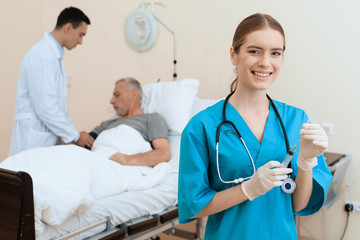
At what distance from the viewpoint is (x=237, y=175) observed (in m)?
0.96

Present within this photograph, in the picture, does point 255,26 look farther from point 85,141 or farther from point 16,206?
point 85,141

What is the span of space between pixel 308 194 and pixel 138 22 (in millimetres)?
2583

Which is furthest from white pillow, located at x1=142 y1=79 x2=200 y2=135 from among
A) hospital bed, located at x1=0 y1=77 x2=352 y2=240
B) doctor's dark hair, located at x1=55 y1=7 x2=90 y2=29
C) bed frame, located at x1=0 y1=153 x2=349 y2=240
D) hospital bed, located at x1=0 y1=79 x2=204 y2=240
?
bed frame, located at x1=0 y1=153 x2=349 y2=240

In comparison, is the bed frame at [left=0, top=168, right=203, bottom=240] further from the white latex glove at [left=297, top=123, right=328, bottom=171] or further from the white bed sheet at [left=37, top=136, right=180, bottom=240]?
the white latex glove at [left=297, top=123, right=328, bottom=171]

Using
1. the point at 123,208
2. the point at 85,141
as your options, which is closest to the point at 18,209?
the point at 123,208

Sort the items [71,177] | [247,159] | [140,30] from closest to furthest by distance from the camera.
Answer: [247,159], [71,177], [140,30]

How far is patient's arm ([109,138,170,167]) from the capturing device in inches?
82.6

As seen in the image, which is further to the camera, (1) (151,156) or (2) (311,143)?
(1) (151,156)

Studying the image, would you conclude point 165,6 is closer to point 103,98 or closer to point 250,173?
point 103,98

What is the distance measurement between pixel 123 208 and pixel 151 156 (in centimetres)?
54

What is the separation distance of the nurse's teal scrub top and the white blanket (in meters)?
0.64

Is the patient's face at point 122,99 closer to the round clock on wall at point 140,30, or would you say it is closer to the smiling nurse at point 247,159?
the round clock on wall at point 140,30

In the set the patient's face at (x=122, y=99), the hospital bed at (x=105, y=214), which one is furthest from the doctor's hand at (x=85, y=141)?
the hospital bed at (x=105, y=214)

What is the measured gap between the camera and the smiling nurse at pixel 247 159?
939 mm
